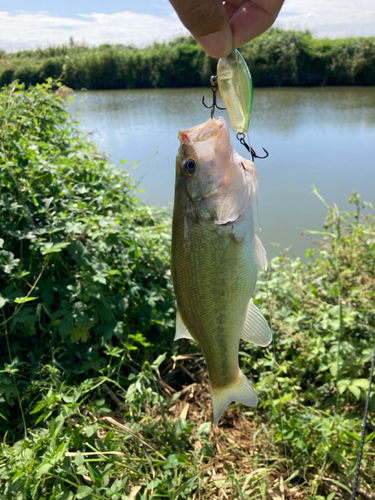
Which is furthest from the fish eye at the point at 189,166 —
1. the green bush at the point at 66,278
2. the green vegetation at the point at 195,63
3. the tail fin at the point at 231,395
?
the green vegetation at the point at 195,63

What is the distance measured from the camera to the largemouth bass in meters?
1.38

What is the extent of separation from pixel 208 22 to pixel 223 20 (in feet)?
0.19

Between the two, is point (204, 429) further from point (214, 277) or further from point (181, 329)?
point (214, 277)

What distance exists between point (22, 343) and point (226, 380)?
1.97 meters

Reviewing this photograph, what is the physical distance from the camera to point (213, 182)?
4.57ft

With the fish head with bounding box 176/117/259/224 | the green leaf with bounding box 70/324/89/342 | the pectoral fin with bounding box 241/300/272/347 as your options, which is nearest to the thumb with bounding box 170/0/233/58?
the fish head with bounding box 176/117/259/224

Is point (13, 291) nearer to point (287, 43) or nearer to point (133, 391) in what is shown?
point (133, 391)

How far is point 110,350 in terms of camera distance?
2.66 meters

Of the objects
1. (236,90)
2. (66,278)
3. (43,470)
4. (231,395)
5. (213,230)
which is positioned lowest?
(43,470)

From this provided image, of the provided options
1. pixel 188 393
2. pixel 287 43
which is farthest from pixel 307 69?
pixel 188 393

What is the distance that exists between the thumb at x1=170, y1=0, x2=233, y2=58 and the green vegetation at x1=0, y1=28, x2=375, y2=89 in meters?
19.3

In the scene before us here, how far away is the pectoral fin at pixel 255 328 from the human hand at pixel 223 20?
0.94 m

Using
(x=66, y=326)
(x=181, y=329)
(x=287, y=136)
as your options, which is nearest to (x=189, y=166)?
(x=181, y=329)

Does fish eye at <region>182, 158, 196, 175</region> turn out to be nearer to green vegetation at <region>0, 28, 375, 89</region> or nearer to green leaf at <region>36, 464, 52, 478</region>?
green leaf at <region>36, 464, 52, 478</region>
